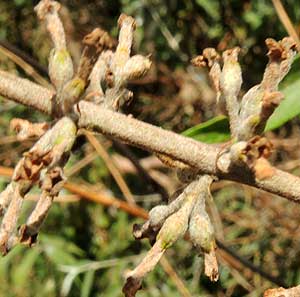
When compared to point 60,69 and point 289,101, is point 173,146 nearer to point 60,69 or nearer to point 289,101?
point 60,69

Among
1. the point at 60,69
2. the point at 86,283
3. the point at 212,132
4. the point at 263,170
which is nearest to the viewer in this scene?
the point at 263,170

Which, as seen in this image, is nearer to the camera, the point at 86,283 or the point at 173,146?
the point at 173,146

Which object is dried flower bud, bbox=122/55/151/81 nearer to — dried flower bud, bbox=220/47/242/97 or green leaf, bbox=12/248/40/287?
dried flower bud, bbox=220/47/242/97

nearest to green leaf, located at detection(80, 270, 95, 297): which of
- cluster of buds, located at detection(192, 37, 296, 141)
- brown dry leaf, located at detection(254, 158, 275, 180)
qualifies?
cluster of buds, located at detection(192, 37, 296, 141)

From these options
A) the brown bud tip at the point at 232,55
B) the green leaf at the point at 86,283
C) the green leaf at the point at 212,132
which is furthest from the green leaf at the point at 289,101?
the green leaf at the point at 86,283

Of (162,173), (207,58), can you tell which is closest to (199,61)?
(207,58)

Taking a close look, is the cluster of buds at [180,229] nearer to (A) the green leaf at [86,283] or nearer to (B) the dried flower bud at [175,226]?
(B) the dried flower bud at [175,226]
